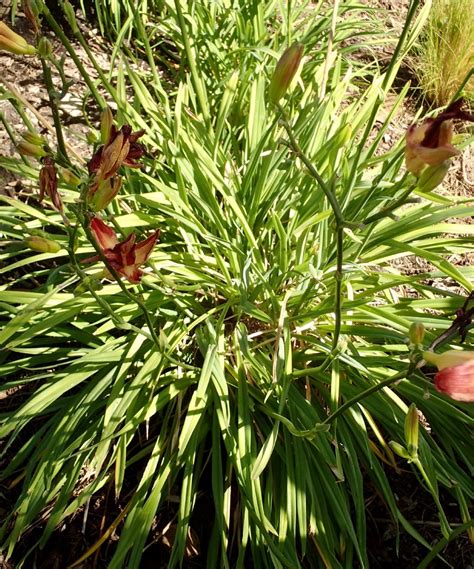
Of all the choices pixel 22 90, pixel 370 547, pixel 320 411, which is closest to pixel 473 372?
pixel 320 411

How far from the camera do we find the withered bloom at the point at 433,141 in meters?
0.95

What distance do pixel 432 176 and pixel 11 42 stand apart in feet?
2.93

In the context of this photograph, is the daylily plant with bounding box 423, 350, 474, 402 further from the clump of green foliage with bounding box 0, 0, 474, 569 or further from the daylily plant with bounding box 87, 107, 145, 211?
the daylily plant with bounding box 87, 107, 145, 211

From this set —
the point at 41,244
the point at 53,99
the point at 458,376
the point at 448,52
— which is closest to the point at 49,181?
the point at 41,244

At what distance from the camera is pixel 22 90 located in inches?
106

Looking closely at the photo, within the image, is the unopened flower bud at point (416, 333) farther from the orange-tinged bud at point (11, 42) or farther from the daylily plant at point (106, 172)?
the orange-tinged bud at point (11, 42)

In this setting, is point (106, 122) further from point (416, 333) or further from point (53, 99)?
point (416, 333)

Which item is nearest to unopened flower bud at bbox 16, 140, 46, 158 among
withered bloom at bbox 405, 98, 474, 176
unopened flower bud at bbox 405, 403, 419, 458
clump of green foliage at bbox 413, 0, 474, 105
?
withered bloom at bbox 405, 98, 474, 176

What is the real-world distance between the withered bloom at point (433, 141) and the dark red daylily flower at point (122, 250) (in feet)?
1.59

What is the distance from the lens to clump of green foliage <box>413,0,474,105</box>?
3023 millimetres

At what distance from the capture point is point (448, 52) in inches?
120

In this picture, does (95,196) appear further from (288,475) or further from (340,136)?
(340,136)

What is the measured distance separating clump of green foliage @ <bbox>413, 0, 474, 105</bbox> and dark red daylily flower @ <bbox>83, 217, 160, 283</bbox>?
243cm

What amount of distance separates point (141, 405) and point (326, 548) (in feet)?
2.05
